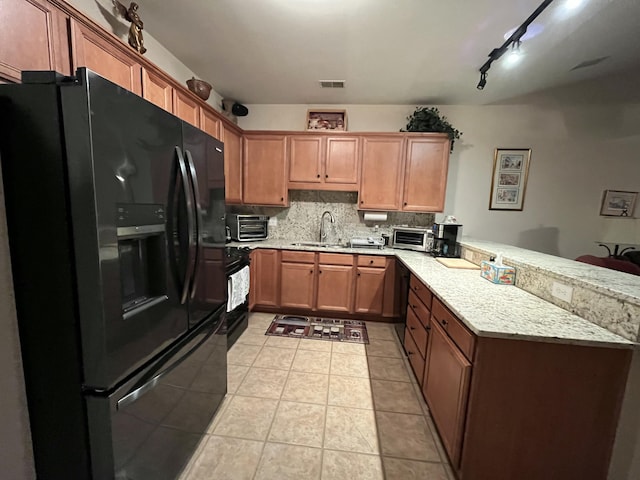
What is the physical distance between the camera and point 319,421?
1.65 meters

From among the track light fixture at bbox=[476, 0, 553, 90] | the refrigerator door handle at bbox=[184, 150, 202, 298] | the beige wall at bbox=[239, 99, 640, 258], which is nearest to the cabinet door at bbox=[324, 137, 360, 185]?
the beige wall at bbox=[239, 99, 640, 258]

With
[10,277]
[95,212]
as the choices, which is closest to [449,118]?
[95,212]

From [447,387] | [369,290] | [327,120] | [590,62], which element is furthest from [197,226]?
[590,62]

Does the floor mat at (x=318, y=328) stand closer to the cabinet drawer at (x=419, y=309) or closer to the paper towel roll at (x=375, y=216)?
the cabinet drawer at (x=419, y=309)

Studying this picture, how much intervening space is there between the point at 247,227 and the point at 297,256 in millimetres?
779

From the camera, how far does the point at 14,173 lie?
79 cm

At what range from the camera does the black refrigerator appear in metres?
0.76

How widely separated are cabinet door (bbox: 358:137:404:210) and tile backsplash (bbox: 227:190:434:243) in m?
0.31

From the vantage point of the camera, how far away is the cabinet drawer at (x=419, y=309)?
1.80m

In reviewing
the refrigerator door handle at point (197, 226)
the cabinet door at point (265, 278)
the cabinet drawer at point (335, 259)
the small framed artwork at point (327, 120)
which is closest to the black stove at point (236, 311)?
the cabinet door at point (265, 278)

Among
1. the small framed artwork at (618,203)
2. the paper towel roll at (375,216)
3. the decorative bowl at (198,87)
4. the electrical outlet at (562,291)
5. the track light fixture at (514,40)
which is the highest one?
the track light fixture at (514,40)

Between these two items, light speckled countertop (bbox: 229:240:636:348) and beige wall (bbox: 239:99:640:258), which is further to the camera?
beige wall (bbox: 239:99:640:258)

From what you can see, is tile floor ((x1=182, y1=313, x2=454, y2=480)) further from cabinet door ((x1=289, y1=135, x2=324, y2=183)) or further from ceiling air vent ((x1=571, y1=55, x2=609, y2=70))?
ceiling air vent ((x1=571, y1=55, x2=609, y2=70))

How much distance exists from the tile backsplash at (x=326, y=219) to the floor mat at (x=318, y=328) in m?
1.09
